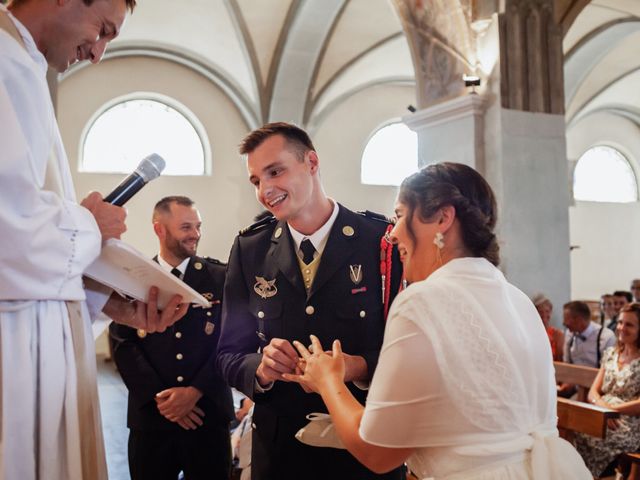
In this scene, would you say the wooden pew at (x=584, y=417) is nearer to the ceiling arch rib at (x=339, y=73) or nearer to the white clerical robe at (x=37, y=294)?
the white clerical robe at (x=37, y=294)

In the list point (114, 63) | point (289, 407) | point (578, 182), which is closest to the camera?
point (289, 407)

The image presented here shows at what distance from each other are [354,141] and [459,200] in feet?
43.6

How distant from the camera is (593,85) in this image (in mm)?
15391

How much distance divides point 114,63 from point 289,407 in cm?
1211

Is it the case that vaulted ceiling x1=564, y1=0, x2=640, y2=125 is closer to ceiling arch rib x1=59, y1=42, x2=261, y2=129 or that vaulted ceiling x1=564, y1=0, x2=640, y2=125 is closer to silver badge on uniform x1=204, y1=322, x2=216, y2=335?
ceiling arch rib x1=59, y1=42, x2=261, y2=129

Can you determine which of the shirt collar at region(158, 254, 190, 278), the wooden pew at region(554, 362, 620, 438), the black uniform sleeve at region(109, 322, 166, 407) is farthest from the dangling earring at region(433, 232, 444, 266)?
the wooden pew at region(554, 362, 620, 438)

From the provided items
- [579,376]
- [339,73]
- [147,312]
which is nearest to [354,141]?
[339,73]

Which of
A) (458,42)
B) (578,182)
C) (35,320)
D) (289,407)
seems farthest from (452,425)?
(578,182)

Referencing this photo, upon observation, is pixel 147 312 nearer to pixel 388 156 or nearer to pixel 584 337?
pixel 584 337

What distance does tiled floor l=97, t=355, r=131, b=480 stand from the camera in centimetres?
575

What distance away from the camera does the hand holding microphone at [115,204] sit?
1.77 m

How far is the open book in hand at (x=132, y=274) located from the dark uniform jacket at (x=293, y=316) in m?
0.44

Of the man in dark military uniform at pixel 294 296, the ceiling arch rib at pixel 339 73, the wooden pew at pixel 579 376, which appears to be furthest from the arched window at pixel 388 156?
the man in dark military uniform at pixel 294 296

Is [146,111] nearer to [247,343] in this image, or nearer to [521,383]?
[247,343]
